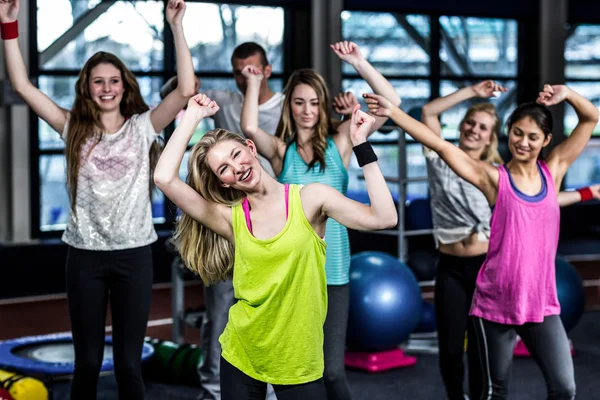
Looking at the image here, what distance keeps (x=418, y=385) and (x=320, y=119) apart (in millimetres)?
1928

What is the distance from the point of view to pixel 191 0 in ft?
26.2

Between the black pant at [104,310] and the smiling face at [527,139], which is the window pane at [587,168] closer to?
the smiling face at [527,139]

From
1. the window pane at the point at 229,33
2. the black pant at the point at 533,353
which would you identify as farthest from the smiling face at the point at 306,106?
the window pane at the point at 229,33

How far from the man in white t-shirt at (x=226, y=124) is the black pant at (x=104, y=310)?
0.68 metres

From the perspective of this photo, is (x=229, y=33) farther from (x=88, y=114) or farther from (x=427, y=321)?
(x=88, y=114)

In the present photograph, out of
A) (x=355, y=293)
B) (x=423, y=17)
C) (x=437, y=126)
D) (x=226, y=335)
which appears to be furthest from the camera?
(x=423, y=17)

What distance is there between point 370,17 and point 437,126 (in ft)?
20.5

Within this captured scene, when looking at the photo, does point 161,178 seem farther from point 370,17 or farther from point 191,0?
point 370,17

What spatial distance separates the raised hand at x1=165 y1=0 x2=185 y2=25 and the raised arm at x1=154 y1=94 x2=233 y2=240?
0.63 metres

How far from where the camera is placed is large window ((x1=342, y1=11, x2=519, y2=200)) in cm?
954

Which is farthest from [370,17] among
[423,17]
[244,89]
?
[244,89]

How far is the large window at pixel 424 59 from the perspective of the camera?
9.54 metres

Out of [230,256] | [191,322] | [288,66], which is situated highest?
[288,66]

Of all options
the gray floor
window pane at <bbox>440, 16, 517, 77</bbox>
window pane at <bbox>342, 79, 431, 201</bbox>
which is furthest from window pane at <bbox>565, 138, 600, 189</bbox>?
the gray floor
